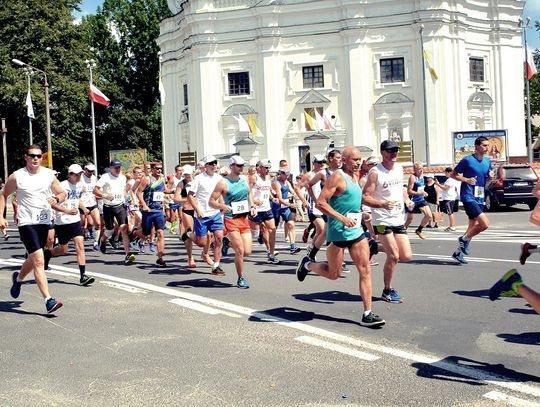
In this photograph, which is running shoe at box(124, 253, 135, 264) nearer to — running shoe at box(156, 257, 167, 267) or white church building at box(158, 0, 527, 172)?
running shoe at box(156, 257, 167, 267)

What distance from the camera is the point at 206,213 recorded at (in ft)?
37.9

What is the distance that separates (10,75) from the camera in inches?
1937

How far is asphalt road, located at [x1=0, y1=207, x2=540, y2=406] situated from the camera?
5.14 metres

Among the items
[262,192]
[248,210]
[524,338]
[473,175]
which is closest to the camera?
[524,338]

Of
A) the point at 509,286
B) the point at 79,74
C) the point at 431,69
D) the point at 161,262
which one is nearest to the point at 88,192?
the point at 161,262

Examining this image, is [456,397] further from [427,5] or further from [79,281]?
[427,5]

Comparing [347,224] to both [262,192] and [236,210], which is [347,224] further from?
[262,192]

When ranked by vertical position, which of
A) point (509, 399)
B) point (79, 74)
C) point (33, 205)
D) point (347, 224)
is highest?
point (79, 74)

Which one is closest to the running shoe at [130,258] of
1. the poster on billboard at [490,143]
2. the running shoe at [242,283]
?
the running shoe at [242,283]

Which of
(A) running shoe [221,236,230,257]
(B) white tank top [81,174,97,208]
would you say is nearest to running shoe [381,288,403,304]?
(A) running shoe [221,236,230,257]

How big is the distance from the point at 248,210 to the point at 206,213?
1.43 meters

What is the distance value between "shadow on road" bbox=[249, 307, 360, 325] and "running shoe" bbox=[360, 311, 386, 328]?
0.81 ft

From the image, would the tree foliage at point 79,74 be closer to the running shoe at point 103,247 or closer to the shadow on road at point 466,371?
the running shoe at point 103,247

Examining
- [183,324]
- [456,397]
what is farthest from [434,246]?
[456,397]
